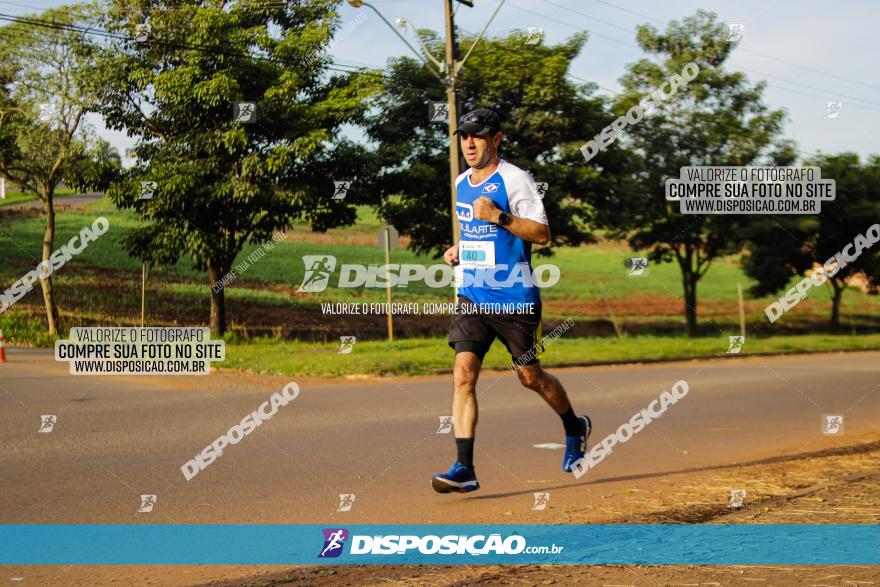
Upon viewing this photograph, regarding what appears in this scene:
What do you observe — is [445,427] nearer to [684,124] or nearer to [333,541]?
[333,541]

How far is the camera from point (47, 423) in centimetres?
991

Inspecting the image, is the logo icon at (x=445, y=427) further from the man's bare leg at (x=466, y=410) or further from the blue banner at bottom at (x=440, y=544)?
the blue banner at bottom at (x=440, y=544)

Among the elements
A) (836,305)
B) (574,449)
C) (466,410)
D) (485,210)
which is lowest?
(836,305)

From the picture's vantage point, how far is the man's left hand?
5316mm

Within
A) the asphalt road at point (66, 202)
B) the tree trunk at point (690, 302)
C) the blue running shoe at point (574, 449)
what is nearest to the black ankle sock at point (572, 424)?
the blue running shoe at point (574, 449)

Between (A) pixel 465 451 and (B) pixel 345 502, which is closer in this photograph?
(A) pixel 465 451

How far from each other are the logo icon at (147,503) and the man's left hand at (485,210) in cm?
266

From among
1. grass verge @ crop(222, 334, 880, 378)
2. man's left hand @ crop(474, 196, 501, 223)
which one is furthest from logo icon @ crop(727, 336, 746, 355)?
man's left hand @ crop(474, 196, 501, 223)

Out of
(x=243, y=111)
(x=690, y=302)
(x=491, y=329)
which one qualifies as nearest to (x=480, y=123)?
(x=491, y=329)

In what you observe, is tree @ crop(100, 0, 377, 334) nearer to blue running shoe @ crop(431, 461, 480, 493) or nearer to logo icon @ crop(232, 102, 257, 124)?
logo icon @ crop(232, 102, 257, 124)

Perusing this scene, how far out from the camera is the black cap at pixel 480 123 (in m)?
5.43

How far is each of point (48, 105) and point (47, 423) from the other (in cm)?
1523

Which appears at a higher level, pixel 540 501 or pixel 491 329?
pixel 491 329

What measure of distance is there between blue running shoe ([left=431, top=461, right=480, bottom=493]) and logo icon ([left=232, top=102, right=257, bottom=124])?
63.5ft
